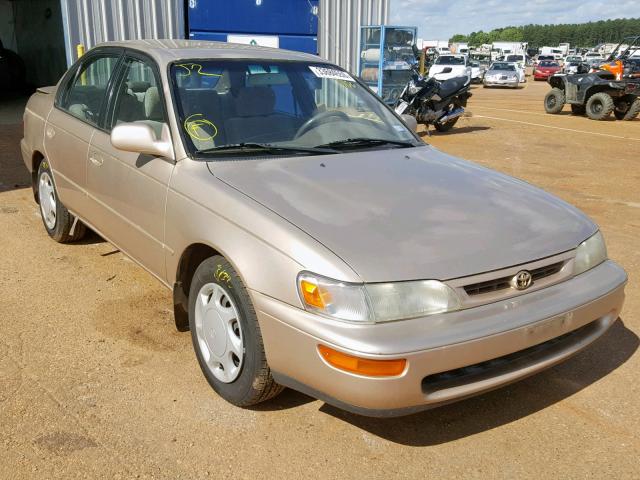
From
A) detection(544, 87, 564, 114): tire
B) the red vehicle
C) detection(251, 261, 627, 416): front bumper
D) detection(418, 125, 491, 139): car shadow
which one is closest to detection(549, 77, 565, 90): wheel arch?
detection(544, 87, 564, 114): tire

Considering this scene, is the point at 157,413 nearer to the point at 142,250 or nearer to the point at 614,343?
the point at 142,250

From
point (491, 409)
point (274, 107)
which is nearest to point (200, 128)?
point (274, 107)

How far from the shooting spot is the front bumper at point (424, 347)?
2191mm

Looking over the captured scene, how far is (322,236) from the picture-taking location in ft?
7.86

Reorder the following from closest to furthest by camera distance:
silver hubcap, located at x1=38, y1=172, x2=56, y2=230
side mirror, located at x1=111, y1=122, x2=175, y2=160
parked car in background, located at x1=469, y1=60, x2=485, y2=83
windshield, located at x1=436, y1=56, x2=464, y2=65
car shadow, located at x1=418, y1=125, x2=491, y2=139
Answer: side mirror, located at x1=111, y1=122, x2=175, y2=160, silver hubcap, located at x1=38, y1=172, x2=56, y2=230, car shadow, located at x1=418, y1=125, x2=491, y2=139, windshield, located at x1=436, y1=56, x2=464, y2=65, parked car in background, located at x1=469, y1=60, x2=485, y2=83

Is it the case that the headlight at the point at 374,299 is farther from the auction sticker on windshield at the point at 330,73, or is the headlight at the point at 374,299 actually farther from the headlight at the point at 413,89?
the headlight at the point at 413,89

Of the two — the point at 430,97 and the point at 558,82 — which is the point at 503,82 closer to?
the point at 558,82

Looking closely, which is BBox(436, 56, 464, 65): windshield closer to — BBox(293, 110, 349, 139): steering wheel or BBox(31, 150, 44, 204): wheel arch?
BBox(31, 150, 44, 204): wheel arch

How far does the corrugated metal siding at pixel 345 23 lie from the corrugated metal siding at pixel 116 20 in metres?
3.01

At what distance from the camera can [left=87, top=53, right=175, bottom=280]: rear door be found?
320cm

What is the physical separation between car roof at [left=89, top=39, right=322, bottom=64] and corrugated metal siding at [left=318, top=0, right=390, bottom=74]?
8.60m

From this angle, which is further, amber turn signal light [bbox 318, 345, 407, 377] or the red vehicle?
the red vehicle

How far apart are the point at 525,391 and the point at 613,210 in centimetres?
418

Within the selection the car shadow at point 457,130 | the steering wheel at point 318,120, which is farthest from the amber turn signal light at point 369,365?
the car shadow at point 457,130
